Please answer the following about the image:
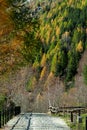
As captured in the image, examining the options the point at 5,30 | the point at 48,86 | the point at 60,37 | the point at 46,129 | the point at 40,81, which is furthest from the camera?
the point at 60,37

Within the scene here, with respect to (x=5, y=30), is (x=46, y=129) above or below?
below

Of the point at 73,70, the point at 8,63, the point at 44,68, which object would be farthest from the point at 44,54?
the point at 8,63

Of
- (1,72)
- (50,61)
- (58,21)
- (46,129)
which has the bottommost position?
(46,129)

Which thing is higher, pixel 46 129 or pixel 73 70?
pixel 73 70

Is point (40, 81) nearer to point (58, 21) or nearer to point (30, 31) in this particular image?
point (58, 21)

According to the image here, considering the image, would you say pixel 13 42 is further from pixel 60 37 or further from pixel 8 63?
pixel 60 37

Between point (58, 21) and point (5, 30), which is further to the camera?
point (58, 21)

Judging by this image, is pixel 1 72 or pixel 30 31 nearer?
pixel 30 31

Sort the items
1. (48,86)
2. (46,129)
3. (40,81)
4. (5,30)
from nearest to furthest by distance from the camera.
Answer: (5,30) → (46,129) → (48,86) → (40,81)

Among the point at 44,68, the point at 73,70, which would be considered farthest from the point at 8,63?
the point at 44,68
